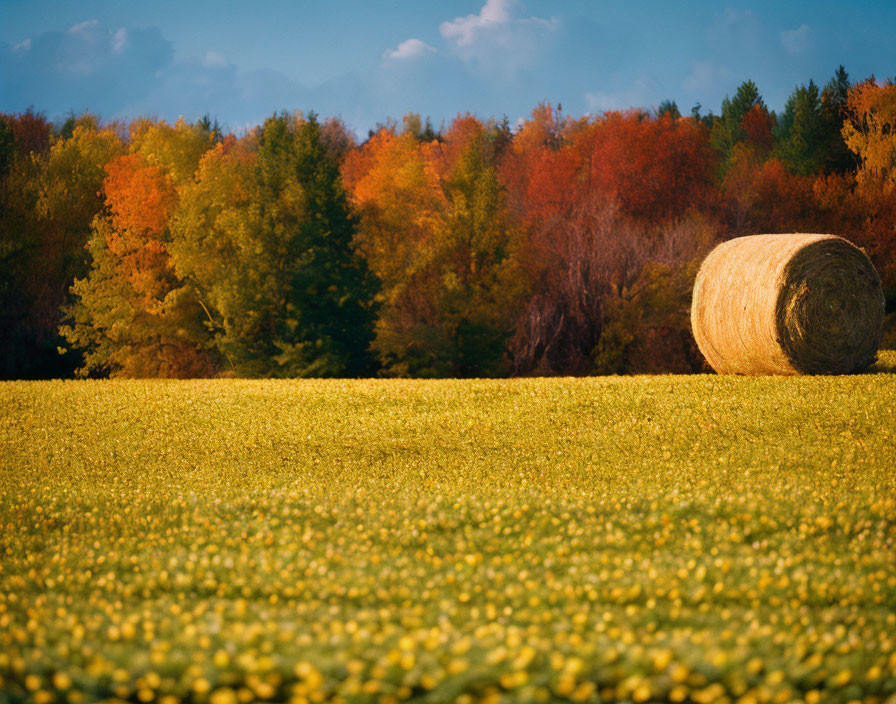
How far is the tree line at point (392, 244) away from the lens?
3194cm

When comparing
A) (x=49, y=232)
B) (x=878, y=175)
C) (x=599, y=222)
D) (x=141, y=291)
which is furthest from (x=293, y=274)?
(x=878, y=175)

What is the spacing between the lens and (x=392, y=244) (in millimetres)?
38562

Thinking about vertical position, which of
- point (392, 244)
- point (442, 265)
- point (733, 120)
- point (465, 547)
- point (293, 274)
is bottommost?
point (465, 547)

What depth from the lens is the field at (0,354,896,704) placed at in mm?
4320

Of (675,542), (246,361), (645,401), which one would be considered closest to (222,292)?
(246,361)

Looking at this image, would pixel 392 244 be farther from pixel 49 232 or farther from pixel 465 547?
pixel 465 547

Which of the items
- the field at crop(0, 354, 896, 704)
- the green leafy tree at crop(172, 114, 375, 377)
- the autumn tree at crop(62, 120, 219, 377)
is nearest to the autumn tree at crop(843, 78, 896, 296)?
the green leafy tree at crop(172, 114, 375, 377)

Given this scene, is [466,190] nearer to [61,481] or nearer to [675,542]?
[61,481]

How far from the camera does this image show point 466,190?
3628cm

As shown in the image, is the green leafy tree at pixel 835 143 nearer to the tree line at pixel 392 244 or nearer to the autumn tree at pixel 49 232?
the tree line at pixel 392 244

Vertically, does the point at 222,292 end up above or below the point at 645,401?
above

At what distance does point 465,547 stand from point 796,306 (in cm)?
1206

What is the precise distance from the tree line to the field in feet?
49.7

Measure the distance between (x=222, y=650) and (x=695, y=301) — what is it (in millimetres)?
16761
